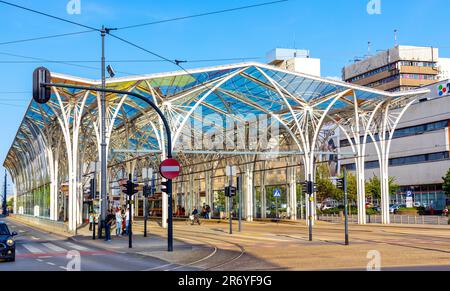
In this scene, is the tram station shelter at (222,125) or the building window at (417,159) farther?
the building window at (417,159)

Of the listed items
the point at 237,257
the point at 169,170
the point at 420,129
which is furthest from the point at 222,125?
the point at 237,257

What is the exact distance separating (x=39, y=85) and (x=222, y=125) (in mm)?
46126

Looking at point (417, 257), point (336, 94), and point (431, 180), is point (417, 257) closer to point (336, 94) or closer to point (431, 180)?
point (336, 94)

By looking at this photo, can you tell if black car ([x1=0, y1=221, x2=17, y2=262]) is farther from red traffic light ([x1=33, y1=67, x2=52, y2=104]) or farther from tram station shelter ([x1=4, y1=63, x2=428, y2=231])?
tram station shelter ([x1=4, y1=63, x2=428, y2=231])

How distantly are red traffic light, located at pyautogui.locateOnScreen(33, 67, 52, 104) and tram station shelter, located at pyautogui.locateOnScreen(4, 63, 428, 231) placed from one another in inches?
727

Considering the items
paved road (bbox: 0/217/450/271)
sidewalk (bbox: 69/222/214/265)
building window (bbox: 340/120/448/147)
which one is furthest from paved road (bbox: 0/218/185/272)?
building window (bbox: 340/120/448/147)

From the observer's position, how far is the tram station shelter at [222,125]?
4638cm

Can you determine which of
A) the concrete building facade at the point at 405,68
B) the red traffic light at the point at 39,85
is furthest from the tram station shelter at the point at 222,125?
the concrete building facade at the point at 405,68

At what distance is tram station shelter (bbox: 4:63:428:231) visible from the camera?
46.4 meters

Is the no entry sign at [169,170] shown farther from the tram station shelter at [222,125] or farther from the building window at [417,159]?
the building window at [417,159]

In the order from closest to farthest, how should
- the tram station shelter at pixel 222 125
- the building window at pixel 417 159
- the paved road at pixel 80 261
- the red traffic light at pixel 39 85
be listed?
the paved road at pixel 80 261 → the red traffic light at pixel 39 85 → the tram station shelter at pixel 222 125 → the building window at pixel 417 159

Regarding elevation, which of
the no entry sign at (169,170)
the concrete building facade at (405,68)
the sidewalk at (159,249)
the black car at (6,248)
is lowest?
the sidewalk at (159,249)

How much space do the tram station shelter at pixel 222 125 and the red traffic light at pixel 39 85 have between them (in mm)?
18471

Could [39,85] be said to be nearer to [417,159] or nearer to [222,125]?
[222,125]
